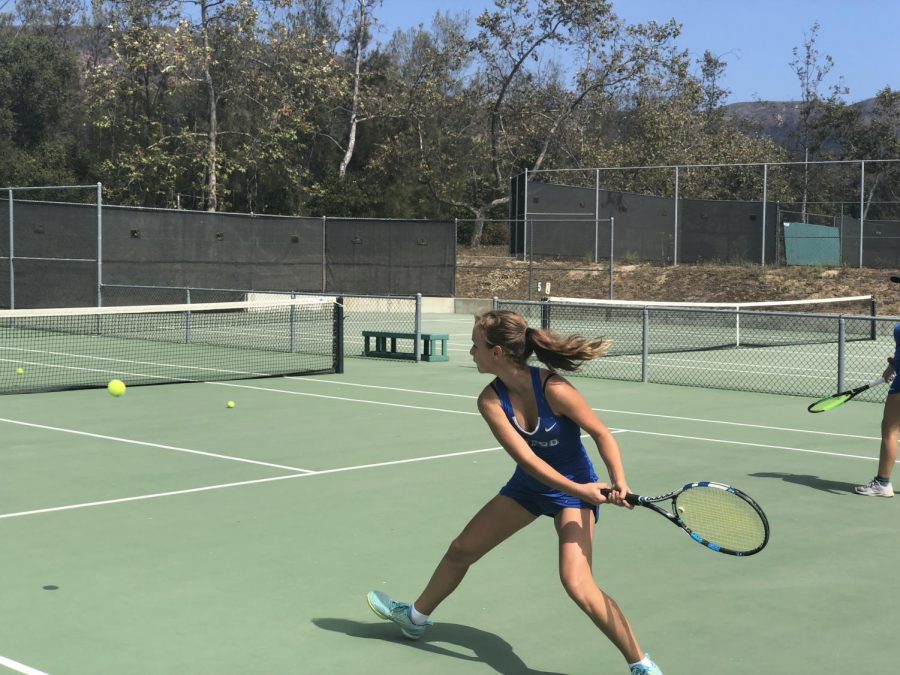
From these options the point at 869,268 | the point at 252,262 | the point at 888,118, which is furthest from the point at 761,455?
the point at 888,118

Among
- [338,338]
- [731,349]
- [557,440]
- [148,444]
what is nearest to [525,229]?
[731,349]

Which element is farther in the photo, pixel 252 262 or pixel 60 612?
pixel 252 262

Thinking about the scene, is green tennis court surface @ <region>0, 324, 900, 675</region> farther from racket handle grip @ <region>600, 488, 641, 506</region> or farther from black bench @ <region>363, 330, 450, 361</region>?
black bench @ <region>363, 330, 450, 361</region>

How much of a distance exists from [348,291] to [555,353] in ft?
84.3

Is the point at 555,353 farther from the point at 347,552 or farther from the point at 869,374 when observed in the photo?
the point at 869,374

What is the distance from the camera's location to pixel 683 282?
30.8 m

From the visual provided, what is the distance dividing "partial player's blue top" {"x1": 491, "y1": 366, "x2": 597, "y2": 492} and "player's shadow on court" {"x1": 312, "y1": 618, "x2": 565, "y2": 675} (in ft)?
2.52

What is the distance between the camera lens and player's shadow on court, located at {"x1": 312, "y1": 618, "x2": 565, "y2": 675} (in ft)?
14.6

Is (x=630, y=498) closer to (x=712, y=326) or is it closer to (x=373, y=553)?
(x=373, y=553)

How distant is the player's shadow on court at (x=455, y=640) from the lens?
4.46 metres

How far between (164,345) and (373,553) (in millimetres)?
13943

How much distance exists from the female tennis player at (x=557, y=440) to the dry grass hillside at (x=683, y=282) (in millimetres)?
24166

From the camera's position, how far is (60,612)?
16.3 ft

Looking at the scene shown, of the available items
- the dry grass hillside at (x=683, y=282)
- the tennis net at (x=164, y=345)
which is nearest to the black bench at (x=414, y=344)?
the tennis net at (x=164, y=345)
